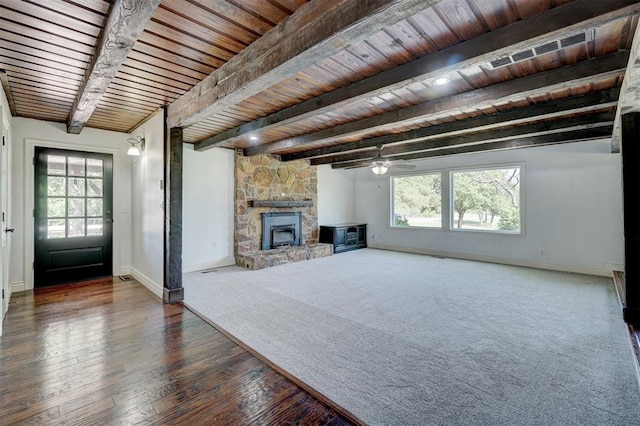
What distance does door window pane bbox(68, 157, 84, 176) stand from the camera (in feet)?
15.9

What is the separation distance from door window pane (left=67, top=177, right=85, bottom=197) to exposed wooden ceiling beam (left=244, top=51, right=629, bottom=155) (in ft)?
14.2

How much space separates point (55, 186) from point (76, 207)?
414 mm

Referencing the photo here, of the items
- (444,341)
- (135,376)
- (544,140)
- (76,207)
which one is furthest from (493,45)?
(76,207)

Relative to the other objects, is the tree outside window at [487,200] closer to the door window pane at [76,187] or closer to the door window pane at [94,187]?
the door window pane at [94,187]

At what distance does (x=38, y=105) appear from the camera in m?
3.87

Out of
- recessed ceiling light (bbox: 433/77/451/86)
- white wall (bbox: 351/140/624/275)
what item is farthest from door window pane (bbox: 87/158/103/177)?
white wall (bbox: 351/140/624/275)

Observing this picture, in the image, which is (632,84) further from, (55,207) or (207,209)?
(55,207)

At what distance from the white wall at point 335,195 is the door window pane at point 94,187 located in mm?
4962

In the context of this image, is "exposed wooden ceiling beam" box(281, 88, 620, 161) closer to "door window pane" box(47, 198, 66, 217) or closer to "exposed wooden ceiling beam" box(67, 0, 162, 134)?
"exposed wooden ceiling beam" box(67, 0, 162, 134)

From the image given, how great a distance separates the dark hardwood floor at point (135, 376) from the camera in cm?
187

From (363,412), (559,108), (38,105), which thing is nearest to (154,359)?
(363,412)

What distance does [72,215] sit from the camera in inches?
191

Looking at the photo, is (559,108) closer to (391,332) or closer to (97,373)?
(391,332)

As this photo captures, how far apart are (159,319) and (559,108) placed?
17.0 feet
